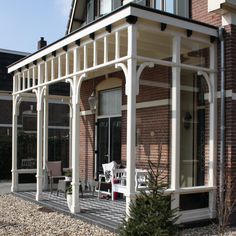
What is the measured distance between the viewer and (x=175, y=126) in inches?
329

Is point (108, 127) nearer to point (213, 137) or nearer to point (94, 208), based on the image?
point (94, 208)

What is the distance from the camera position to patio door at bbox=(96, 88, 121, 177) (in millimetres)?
13012

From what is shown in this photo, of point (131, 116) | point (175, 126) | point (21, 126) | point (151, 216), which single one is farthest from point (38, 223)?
point (21, 126)

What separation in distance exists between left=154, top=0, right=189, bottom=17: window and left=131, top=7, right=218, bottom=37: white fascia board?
1.55m

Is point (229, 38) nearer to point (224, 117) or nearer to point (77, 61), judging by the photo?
point (224, 117)

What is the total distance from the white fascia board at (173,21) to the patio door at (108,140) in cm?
500

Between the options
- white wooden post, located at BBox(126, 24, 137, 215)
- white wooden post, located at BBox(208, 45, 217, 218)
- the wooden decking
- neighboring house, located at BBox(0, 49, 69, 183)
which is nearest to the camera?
white wooden post, located at BBox(126, 24, 137, 215)

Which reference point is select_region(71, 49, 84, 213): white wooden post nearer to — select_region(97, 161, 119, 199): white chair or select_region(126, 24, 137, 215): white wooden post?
select_region(97, 161, 119, 199): white chair

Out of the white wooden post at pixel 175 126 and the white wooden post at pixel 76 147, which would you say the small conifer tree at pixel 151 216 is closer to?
the white wooden post at pixel 175 126

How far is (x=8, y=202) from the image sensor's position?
1169 cm

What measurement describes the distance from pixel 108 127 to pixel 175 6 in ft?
15.3

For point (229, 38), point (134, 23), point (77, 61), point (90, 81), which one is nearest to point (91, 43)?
point (77, 61)

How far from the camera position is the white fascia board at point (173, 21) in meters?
7.71

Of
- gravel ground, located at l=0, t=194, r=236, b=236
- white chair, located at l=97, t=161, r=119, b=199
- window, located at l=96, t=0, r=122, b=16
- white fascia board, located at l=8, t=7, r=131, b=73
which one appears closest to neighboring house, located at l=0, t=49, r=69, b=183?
window, located at l=96, t=0, r=122, b=16
